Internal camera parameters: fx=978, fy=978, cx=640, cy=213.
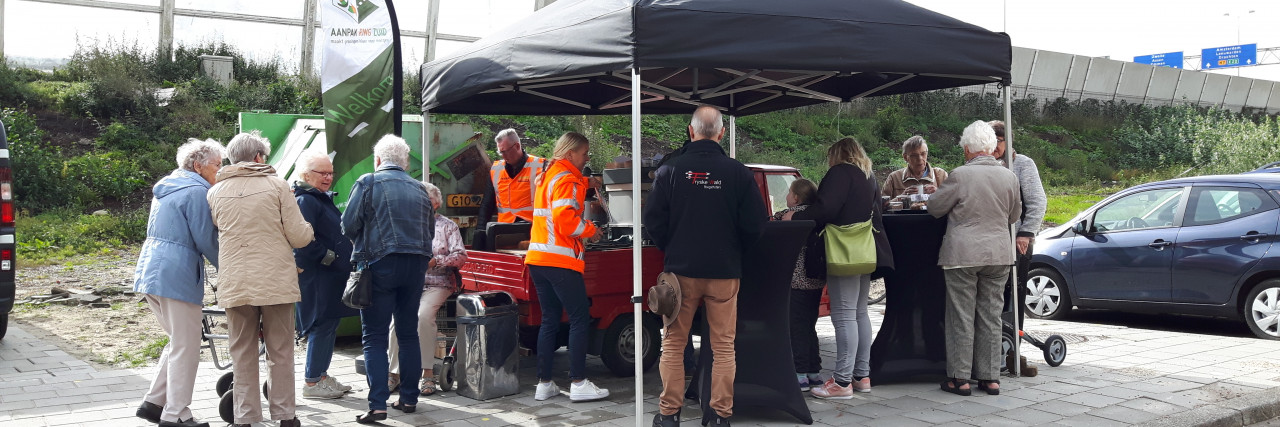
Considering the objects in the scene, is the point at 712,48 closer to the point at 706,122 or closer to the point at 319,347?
the point at 706,122

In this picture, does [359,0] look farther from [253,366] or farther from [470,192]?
[253,366]

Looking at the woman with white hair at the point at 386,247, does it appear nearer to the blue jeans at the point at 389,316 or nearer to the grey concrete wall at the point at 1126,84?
the blue jeans at the point at 389,316

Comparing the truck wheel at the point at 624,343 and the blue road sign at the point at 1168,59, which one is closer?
the truck wheel at the point at 624,343

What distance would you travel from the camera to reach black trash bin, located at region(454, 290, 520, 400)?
20.6 ft

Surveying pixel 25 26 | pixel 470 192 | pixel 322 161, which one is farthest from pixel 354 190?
pixel 25 26

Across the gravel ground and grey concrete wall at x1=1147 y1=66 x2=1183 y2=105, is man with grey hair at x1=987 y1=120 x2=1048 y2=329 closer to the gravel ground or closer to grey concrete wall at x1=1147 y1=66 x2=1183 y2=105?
the gravel ground

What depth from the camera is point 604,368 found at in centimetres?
744

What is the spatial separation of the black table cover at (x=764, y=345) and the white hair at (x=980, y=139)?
1.64 meters

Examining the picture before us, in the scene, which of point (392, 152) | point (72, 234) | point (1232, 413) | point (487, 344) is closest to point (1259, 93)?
point (1232, 413)

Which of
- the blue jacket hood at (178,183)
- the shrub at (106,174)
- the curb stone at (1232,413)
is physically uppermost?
the shrub at (106,174)

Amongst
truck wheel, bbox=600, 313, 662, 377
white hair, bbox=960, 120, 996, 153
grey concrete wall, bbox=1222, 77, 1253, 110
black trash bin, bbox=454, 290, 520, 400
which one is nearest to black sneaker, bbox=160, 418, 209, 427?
black trash bin, bbox=454, 290, 520, 400

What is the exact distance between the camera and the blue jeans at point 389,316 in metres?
5.59

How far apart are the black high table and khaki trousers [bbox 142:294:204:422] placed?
4.25 meters

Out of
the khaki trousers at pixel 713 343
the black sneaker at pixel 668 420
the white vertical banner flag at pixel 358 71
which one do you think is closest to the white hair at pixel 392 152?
the white vertical banner flag at pixel 358 71
